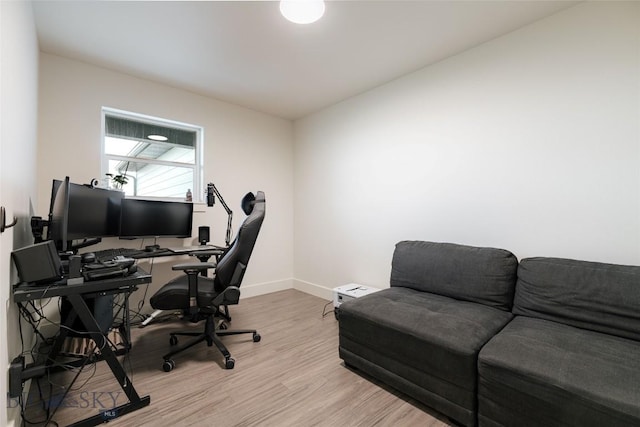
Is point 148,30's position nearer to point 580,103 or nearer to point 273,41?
point 273,41

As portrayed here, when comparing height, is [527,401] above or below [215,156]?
below

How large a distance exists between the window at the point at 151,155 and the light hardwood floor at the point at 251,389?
1596 mm

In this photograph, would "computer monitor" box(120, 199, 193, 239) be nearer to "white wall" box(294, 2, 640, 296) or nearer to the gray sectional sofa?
"white wall" box(294, 2, 640, 296)

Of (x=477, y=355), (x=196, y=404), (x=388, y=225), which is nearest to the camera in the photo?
(x=477, y=355)

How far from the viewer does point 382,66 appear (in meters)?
2.72

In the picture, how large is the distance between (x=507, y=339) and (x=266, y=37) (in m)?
2.69

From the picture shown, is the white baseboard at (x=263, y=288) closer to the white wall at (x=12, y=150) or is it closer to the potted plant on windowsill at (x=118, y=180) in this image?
the potted plant on windowsill at (x=118, y=180)

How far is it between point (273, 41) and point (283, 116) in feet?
6.06

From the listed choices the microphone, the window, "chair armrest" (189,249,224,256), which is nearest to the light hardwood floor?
"chair armrest" (189,249,224,256)

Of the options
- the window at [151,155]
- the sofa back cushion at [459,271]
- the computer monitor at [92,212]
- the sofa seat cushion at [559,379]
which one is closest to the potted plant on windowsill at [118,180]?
the window at [151,155]

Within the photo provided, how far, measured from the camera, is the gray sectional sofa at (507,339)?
3.82ft

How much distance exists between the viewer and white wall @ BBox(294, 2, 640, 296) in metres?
1.77

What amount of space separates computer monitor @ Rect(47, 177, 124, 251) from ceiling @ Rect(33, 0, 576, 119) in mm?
1260

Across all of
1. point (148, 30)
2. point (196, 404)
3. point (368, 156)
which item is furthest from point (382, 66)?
point (196, 404)
